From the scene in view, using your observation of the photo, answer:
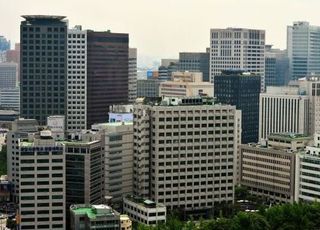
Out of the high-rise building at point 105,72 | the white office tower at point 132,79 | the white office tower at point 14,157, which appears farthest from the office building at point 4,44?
the white office tower at point 14,157

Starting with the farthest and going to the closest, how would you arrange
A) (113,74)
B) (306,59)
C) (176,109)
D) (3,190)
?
1. (306,59)
2. (113,74)
3. (3,190)
4. (176,109)

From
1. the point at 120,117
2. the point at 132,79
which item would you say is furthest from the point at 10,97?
the point at 120,117

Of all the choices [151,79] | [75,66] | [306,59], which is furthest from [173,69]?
[75,66]

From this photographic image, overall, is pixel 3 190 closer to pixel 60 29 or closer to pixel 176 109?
pixel 176 109

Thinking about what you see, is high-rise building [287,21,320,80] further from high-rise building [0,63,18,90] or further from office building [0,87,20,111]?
high-rise building [0,63,18,90]

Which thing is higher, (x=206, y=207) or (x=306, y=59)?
(x=306, y=59)

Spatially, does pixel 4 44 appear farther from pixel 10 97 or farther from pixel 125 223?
pixel 125 223
